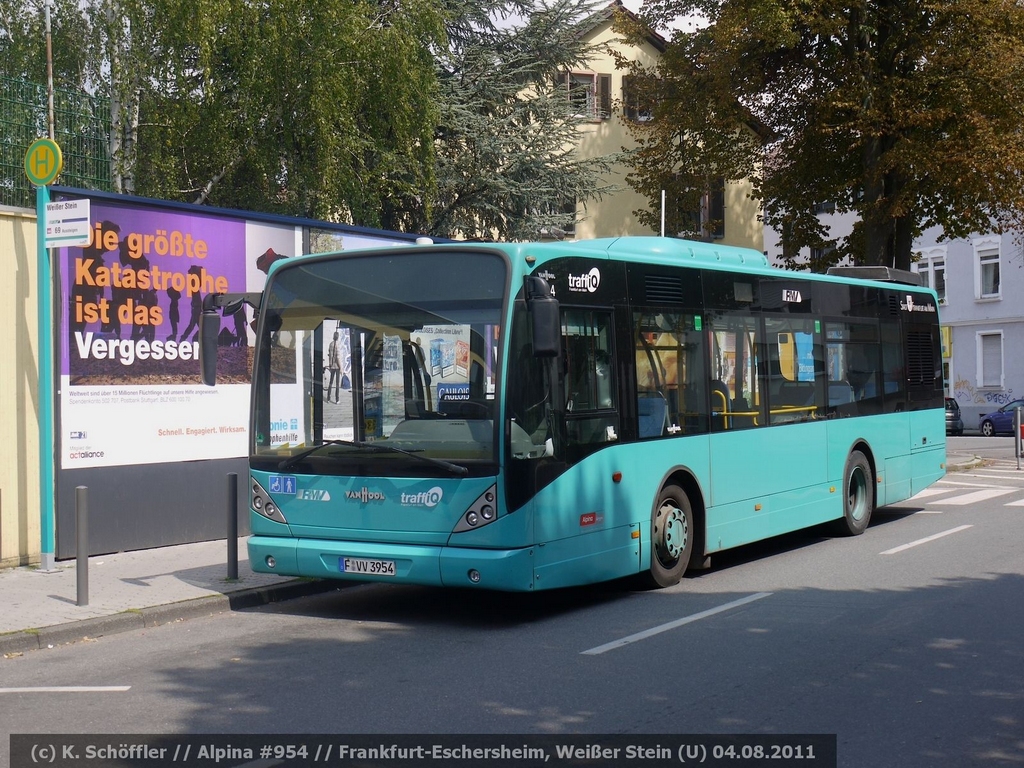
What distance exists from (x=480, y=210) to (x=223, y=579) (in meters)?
18.4

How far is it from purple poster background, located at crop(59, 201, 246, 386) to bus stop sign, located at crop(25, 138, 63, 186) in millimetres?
1062

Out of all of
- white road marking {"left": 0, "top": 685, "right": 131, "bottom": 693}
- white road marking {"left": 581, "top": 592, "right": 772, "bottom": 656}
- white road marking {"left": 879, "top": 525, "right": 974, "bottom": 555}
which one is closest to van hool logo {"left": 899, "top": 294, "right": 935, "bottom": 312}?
white road marking {"left": 879, "top": 525, "right": 974, "bottom": 555}

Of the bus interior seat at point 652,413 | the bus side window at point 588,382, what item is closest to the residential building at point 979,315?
the bus interior seat at point 652,413

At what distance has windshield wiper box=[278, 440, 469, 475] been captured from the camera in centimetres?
875

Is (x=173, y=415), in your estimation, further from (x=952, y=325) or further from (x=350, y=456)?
(x=952, y=325)

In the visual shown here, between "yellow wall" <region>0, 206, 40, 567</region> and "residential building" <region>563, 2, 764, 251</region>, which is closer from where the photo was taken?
"yellow wall" <region>0, 206, 40, 567</region>

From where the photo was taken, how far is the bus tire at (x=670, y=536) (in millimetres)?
10266

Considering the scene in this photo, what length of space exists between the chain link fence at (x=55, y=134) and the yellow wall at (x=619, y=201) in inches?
883

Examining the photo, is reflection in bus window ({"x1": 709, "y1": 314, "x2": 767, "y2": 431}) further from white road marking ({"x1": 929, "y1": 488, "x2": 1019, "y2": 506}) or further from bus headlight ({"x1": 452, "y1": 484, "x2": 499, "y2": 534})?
white road marking ({"x1": 929, "y1": 488, "x2": 1019, "y2": 506})

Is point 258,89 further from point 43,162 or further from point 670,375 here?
point 670,375

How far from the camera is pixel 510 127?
91.7 feet

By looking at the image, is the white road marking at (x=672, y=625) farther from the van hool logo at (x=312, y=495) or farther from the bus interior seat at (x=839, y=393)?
the bus interior seat at (x=839, y=393)

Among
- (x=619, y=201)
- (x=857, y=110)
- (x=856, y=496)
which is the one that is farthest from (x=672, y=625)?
(x=619, y=201)
